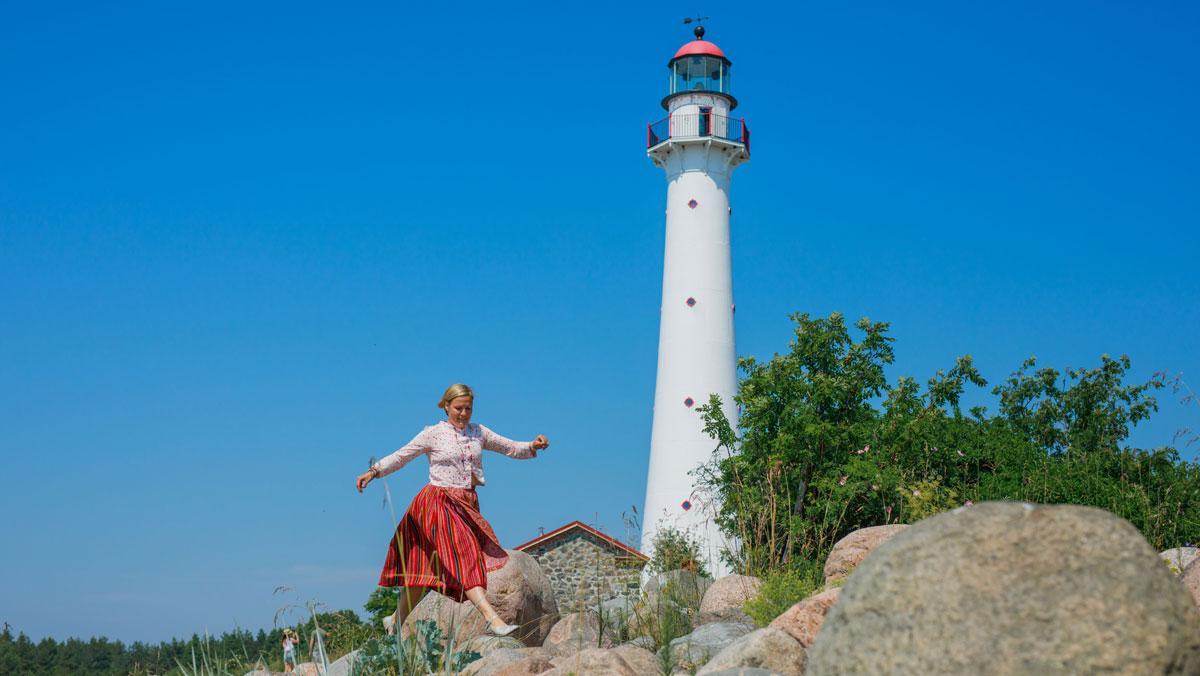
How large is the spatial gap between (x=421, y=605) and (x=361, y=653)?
7.15 meters

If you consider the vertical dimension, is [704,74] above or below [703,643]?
above

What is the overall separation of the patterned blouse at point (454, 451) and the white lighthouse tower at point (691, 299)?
56.7ft

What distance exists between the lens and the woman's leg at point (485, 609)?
9555mm

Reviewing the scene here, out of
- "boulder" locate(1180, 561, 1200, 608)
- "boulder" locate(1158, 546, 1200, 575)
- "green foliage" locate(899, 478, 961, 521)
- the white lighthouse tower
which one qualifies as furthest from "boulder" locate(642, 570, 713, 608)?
the white lighthouse tower

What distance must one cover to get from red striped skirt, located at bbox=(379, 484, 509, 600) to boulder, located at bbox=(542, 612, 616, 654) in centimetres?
86

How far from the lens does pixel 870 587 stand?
174 inches

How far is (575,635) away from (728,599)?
2025mm

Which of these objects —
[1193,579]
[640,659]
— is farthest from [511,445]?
[1193,579]

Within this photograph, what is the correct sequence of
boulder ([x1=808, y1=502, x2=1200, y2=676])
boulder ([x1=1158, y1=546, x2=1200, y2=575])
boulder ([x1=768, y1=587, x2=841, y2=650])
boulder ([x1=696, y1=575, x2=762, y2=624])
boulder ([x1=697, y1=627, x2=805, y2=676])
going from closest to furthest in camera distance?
1. boulder ([x1=808, y1=502, x2=1200, y2=676])
2. boulder ([x1=697, y1=627, x2=805, y2=676])
3. boulder ([x1=768, y1=587, x2=841, y2=650])
4. boulder ([x1=696, y1=575, x2=762, y2=624])
5. boulder ([x1=1158, y1=546, x2=1200, y2=575])

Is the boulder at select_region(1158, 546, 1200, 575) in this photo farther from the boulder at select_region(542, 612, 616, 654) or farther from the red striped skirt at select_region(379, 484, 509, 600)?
the red striped skirt at select_region(379, 484, 509, 600)

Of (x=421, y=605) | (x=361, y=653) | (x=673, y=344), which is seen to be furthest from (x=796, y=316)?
(x=361, y=653)

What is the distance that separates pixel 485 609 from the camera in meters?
A: 9.80

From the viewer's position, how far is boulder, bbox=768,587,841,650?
741cm

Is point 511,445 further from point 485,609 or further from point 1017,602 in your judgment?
point 1017,602
